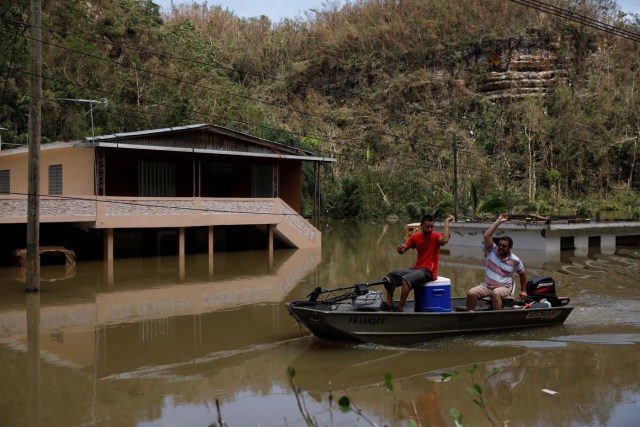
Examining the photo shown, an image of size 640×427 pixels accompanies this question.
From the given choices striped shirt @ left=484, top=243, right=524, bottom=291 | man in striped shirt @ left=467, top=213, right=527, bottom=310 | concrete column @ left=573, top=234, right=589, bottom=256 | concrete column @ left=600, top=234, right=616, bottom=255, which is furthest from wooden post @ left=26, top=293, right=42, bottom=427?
concrete column @ left=600, top=234, right=616, bottom=255

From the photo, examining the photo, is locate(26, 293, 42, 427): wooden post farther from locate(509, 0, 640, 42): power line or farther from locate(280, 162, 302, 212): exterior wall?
locate(280, 162, 302, 212): exterior wall

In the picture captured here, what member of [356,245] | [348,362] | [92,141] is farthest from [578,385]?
[356,245]

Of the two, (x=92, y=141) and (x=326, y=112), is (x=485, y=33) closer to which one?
(x=326, y=112)

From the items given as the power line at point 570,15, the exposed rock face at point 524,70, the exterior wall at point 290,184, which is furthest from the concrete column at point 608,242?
the exposed rock face at point 524,70

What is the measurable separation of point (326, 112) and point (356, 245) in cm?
2489

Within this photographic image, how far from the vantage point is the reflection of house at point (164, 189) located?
20.6 meters

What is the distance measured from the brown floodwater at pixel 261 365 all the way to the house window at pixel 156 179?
7.30 metres

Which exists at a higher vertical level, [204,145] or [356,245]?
[204,145]

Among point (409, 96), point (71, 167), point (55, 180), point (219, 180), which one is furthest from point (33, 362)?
point (409, 96)

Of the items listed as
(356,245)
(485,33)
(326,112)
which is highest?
(485,33)

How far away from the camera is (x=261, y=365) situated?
9523 millimetres

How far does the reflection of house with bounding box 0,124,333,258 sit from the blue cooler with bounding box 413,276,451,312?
12776 millimetres

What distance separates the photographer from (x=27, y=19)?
33.0 m

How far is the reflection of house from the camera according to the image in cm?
2061
